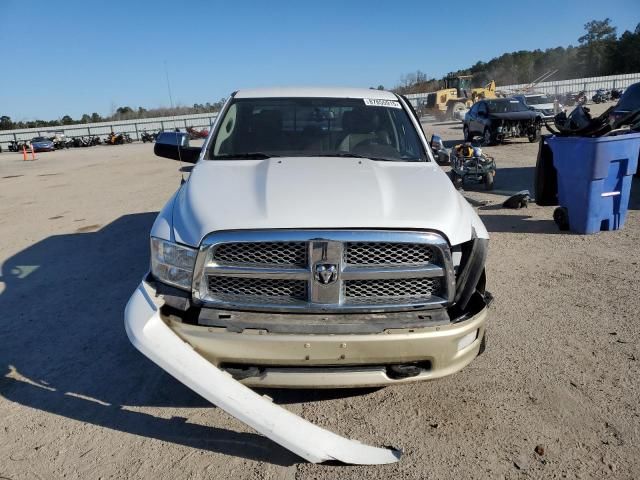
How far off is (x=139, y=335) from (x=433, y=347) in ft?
4.88

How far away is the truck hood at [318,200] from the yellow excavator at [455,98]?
105ft

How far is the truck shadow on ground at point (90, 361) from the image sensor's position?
277cm

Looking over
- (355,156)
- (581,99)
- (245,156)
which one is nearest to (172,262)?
(245,156)

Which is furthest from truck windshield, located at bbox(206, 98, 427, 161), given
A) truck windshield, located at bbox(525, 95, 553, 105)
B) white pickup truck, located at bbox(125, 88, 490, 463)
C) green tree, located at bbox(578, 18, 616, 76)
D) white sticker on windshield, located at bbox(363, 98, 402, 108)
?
green tree, located at bbox(578, 18, 616, 76)

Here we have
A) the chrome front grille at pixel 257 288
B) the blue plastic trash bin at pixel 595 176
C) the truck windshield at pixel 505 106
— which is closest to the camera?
the chrome front grille at pixel 257 288

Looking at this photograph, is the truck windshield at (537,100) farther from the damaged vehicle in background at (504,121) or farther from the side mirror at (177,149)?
the side mirror at (177,149)

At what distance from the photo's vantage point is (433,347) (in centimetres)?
246

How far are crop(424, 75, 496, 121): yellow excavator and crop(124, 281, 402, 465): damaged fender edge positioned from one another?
33290mm

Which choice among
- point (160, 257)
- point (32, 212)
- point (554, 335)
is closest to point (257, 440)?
point (160, 257)

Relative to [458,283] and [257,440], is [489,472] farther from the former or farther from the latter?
[257,440]

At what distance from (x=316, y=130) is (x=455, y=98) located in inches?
1356

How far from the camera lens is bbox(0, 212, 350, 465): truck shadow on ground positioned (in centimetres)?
277

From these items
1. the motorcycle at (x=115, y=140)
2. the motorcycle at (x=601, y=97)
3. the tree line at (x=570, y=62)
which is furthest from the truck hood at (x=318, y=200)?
the tree line at (x=570, y=62)

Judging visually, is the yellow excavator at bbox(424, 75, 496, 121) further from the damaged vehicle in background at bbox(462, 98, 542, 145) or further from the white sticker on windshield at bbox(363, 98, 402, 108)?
the white sticker on windshield at bbox(363, 98, 402, 108)
